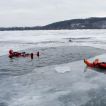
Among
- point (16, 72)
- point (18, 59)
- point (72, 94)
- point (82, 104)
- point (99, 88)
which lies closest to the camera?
point (82, 104)

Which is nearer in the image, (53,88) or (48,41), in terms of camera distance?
(53,88)

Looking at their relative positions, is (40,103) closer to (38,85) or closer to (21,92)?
(21,92)

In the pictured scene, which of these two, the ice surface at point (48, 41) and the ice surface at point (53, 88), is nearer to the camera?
the ice surface at point (53, 88)

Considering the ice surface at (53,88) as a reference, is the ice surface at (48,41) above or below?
below

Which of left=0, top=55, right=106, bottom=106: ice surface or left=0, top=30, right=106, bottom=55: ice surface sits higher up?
left=0, top=55, right=106, bottom=106: ice surface

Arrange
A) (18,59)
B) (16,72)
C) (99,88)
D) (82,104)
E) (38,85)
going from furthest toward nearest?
(18,59) < (16,72) < (38,85) < (99,88) < (82,104)

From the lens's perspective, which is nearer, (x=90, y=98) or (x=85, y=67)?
(x=90, y=98)

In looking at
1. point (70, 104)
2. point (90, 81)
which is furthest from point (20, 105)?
point (90, 81)

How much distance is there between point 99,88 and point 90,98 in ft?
7.05

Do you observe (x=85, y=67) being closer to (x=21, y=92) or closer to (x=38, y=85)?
(x=38, y=85)

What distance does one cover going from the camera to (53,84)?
17406mm

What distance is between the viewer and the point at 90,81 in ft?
59.6

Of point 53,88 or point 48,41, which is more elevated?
point 53,88

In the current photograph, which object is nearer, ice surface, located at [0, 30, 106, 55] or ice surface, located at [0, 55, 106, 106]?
ice surface, located at [0, 55, 106, 106]
